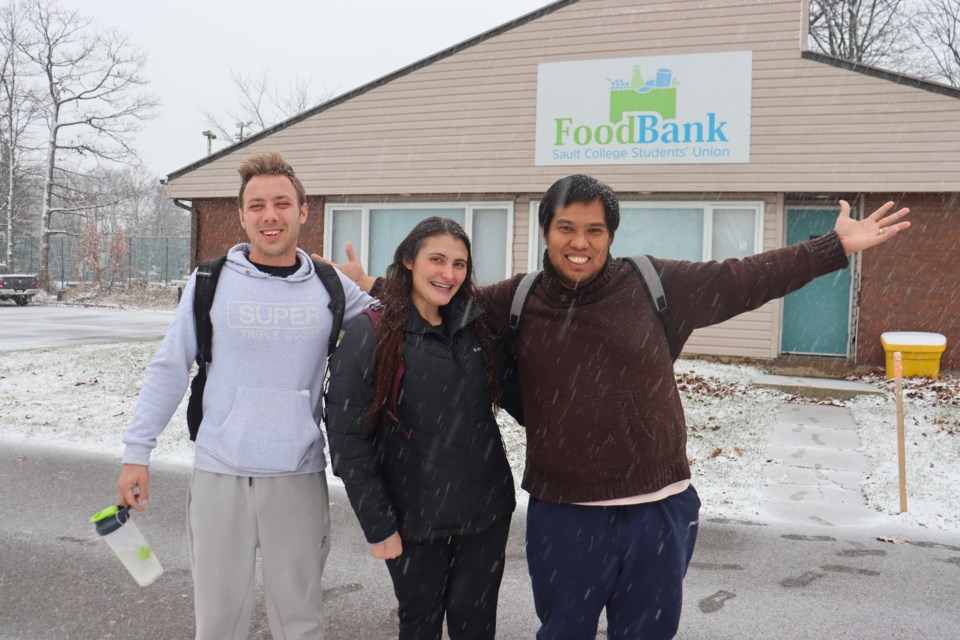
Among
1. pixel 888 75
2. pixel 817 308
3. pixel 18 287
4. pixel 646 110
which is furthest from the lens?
pixel 18 287

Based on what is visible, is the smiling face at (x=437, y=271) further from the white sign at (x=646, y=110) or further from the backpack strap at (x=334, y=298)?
the white sign at (x=646, y=110)

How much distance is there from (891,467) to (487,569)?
5419 millimetres

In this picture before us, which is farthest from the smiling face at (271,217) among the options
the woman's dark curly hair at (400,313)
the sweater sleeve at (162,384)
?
the woman's dark curly hair at (400,313)

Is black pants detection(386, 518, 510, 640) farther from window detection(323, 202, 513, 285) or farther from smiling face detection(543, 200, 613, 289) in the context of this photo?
window detection(323, 202, 513, 285)

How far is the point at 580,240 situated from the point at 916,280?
11135 mm

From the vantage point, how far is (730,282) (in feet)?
8.67

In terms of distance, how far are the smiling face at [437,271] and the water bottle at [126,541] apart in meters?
1.32

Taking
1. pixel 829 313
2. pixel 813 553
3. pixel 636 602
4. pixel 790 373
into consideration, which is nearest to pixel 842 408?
pixel 790 373

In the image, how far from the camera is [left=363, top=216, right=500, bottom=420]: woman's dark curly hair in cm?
258

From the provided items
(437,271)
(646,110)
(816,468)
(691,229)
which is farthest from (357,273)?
(691,229)

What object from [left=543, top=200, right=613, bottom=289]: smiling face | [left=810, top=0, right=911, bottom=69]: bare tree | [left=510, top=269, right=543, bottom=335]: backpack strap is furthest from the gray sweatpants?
[left=810, top=0, right=911, bottom=69]: bare tree

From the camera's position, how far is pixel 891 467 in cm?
671

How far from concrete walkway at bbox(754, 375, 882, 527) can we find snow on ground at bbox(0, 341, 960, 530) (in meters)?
0.11

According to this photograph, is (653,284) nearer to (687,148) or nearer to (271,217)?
(271,217)
